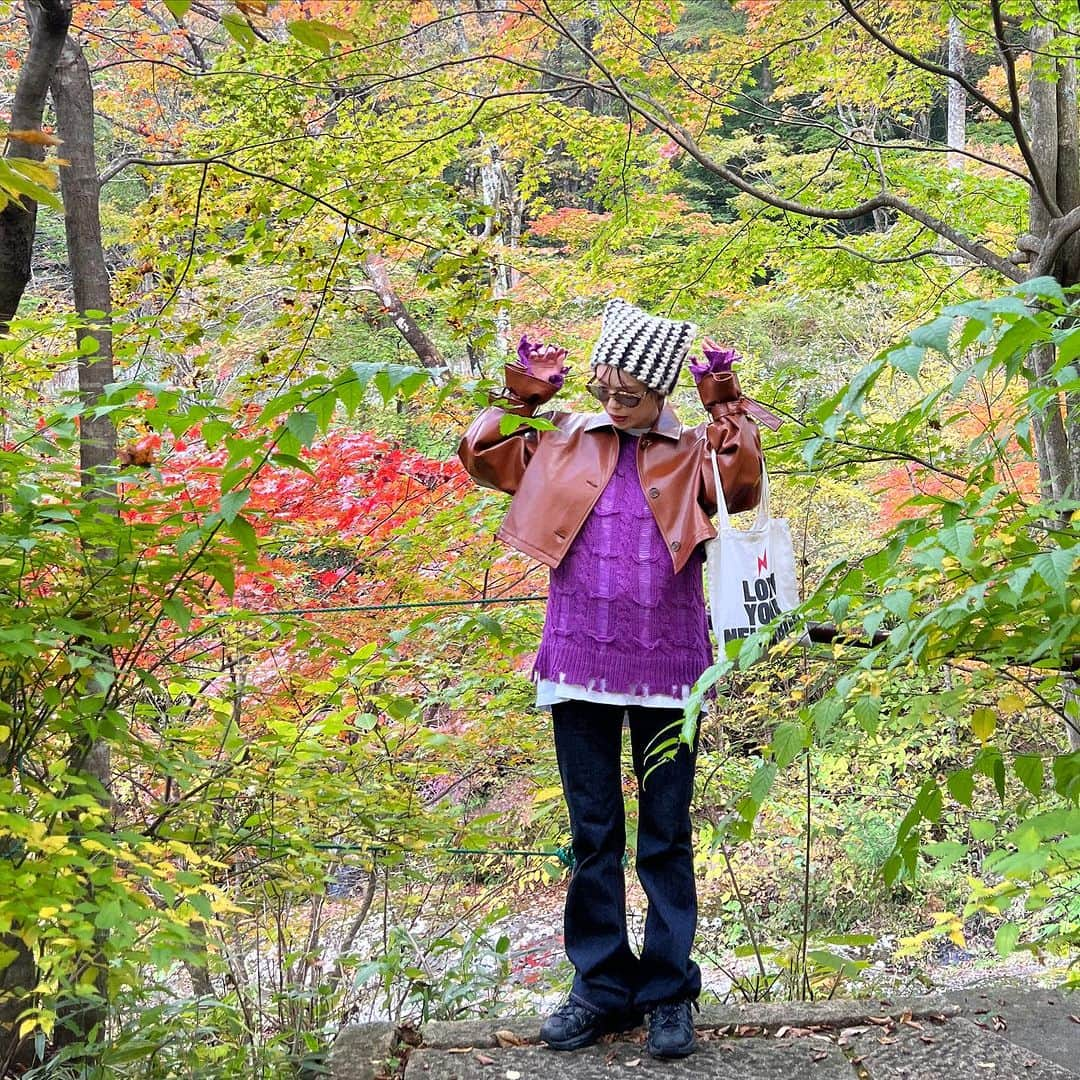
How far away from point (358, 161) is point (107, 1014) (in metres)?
3.01

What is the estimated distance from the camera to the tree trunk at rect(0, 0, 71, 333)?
7.72ft

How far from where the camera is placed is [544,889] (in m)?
6.07

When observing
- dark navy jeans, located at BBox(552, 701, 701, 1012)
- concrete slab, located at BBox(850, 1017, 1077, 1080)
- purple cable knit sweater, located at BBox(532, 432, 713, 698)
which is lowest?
concrete slab, located at BBox(850, 1017, 1077, 1080)

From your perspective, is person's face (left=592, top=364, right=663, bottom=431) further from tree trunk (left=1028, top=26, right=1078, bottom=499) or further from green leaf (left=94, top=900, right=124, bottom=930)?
tree trunk (left=1028, top=26, right=1078, bottom=499)

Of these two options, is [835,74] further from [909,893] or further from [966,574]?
[909,893]

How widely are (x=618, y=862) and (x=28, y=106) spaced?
7.23 ft

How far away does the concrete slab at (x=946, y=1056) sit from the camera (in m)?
2.04

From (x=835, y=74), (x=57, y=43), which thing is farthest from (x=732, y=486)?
(x=835, y=74)

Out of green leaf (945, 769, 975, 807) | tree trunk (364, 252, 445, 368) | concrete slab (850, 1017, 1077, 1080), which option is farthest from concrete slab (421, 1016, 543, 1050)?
tree trunk (364, 252, 445, 368)

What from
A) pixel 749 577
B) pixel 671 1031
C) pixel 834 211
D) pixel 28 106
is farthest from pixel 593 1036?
pixel 834 211

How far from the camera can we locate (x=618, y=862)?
219 cm

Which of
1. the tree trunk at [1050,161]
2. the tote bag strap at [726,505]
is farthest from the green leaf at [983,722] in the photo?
the tree trunk at [1050,161]

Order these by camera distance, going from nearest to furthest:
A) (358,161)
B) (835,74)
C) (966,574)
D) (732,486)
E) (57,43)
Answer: (966,574)
(732,486)
(57,43)
(358,161)
(835,74)

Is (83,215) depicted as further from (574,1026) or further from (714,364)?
(574,1026)
